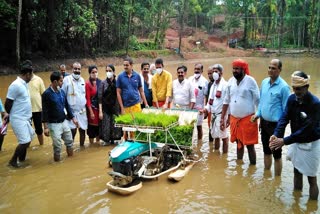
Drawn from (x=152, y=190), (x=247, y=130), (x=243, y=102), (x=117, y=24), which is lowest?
(x=152, y=190)

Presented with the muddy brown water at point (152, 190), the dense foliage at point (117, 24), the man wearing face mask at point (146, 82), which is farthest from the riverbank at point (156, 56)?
the muddy brown water at point (152, 190)

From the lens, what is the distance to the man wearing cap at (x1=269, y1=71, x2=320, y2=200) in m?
4.73

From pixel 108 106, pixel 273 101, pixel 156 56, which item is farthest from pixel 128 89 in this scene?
pixel 156 56

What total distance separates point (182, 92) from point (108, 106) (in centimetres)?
168

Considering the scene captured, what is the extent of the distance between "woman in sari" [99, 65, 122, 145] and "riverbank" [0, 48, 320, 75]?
1596 cm

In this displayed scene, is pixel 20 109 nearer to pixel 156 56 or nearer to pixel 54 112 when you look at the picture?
pixel 54 112

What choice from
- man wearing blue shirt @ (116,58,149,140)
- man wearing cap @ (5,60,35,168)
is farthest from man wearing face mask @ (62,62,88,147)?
man wearing cap @ (5,60,35,168)

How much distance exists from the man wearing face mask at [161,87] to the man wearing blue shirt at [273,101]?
2282 mm

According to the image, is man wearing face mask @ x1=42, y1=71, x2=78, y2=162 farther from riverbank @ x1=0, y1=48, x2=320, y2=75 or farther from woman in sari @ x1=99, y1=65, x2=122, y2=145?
riverbank @ x1=0, y1=48, x2=320, y2=75

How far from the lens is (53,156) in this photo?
7438mm

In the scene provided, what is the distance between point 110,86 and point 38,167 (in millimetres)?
2326

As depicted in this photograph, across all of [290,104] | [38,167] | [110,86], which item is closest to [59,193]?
[38,167]

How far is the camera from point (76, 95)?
7773 millimetres

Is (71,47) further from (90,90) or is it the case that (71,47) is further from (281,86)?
(281,86)
